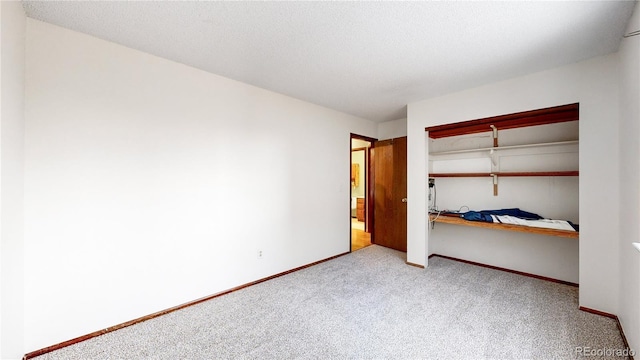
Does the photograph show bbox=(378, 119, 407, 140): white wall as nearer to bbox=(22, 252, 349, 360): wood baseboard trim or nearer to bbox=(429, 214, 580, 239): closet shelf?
bbox=(429, 214, 580, 239): closet shelf

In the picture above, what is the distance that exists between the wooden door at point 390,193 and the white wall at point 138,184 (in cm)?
200

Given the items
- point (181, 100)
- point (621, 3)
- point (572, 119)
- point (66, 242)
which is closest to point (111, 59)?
point (181, 100)

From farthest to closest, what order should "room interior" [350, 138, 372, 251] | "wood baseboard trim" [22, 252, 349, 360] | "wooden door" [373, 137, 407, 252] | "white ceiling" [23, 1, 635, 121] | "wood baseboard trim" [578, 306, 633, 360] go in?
"room interior" [350, 138, 372, 251]
"wooden door" [373, 137, 407, 252]
"wood baseboard trim" [578, 306, 633, 360]
"wood baseboard trim" [22, 252, 349, 360]
"white ceiling" [23, 1, 635, 121]

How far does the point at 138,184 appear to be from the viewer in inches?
92.7

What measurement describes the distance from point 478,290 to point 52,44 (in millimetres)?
4761

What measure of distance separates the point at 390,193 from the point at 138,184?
3858 millimetres

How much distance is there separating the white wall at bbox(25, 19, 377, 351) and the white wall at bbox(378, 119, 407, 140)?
2257 millimetres

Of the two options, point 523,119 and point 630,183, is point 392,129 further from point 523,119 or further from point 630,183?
point 630,183

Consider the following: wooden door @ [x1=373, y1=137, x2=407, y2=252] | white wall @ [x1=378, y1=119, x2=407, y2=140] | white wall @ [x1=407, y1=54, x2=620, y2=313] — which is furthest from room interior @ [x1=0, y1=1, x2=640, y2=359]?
white wall @ [x1=378, y1=119, x2=407, y2=140]

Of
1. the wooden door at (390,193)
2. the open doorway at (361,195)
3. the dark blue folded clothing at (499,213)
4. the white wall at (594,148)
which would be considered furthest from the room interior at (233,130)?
the open doorway at (361,195)

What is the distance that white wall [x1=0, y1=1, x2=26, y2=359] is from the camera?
1449mm

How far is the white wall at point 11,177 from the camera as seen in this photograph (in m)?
1.45

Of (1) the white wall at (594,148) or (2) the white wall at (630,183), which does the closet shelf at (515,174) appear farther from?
(2) the white wall at (630,183)

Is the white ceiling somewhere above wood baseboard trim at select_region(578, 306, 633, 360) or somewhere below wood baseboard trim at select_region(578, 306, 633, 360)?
above
